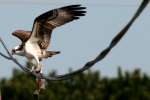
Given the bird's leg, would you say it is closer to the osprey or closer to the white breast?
the white breast

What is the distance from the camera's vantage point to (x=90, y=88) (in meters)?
33.9

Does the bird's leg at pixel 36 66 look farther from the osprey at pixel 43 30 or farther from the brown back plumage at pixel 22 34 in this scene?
the brown back plumage at pixel 22 34

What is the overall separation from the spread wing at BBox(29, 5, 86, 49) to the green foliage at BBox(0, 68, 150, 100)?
25687mm

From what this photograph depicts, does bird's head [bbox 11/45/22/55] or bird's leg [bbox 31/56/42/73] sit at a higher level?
bird's leg [bbox 31/56/42/73]

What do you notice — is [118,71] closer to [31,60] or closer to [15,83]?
[15,83]

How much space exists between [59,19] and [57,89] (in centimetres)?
2858

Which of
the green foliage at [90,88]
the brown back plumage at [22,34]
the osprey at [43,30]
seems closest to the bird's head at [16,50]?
the osprey at [43,30]

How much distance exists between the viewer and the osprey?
205 inches

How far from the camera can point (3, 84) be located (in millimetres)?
31625

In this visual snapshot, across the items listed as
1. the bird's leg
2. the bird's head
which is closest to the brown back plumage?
the bird's head

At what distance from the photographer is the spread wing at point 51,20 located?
5484 millimetres

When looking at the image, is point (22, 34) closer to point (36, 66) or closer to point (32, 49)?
point (32, 49)

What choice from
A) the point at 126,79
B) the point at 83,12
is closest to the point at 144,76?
the point at 126,79

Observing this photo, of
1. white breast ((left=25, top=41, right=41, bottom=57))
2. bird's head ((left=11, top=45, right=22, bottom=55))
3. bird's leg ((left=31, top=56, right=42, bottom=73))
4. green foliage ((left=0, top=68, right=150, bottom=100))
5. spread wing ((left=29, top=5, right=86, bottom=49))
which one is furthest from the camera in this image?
green foliage ((left=0, top=68, right=150, bottom=100))
